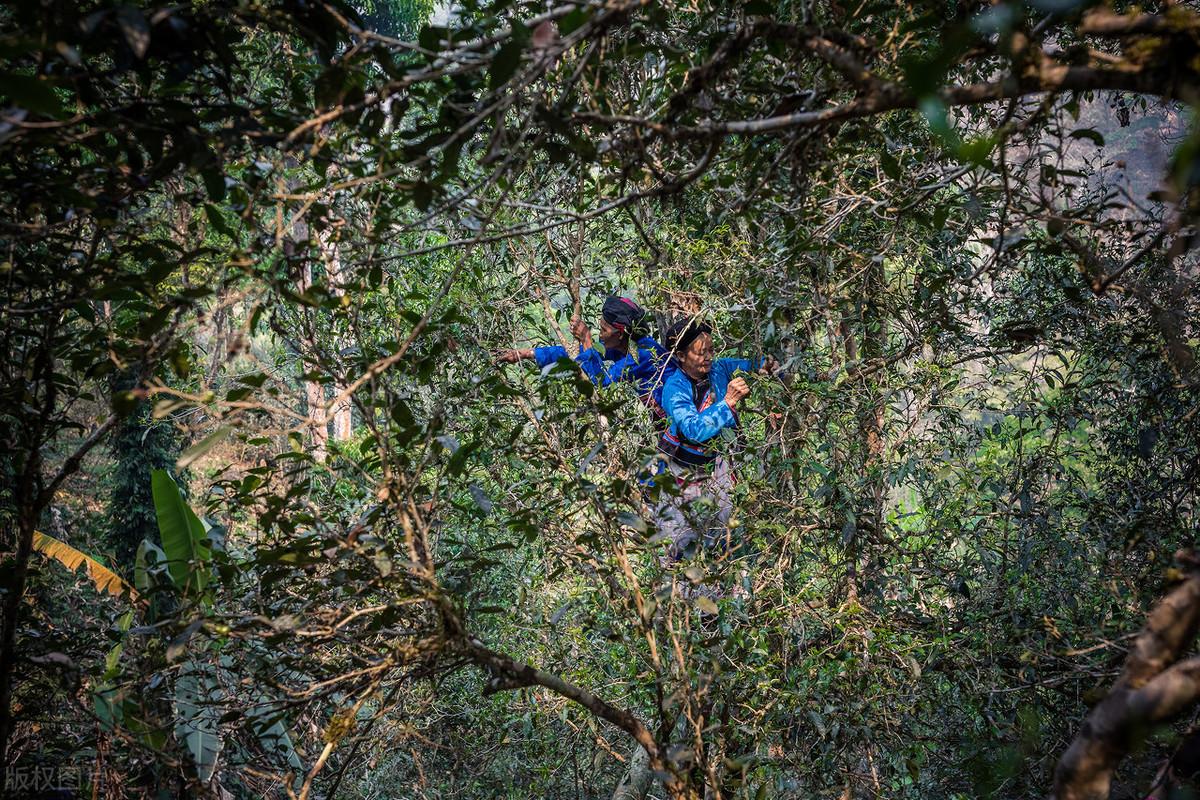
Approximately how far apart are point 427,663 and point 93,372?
3.73 ft

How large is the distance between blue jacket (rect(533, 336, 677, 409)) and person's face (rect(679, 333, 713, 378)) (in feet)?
0.40

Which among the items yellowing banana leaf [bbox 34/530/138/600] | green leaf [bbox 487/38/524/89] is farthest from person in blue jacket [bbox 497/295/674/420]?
yellowing banana leaf [bbox 34/530/138/600]

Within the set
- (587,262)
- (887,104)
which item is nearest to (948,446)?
(587,262)

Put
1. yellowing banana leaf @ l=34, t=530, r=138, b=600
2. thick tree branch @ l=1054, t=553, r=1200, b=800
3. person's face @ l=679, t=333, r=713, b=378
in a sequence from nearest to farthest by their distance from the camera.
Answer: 1. thick tree branch @ l=1054, t=553, r=1200, b=800
2. person's face @ l=679, t=333, r=713, b=378
3. yellowing banana leaf @ l=34, t=530, r=138, b=600

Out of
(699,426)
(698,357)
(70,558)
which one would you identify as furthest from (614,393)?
(70,558)

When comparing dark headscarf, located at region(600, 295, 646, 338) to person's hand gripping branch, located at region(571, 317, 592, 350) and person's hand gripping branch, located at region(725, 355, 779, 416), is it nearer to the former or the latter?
Answer: person's hand gripping branch, located at region(571, 317, 592, 350)

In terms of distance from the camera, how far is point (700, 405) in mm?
4188

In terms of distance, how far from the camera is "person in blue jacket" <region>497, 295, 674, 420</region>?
3.69 metres

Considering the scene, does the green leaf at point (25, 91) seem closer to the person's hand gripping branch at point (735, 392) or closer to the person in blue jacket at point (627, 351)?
the person in blue jacket at point (627, 351)

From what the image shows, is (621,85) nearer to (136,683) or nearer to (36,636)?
(136,683)

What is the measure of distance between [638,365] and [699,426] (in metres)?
0.39

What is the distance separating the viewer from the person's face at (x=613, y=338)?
12.9 ft

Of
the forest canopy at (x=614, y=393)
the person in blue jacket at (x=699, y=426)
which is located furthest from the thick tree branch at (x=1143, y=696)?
the person in blue jacket at (x=699, y=426)

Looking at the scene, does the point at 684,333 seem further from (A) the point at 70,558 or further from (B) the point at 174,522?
(A) the point at 70,558
